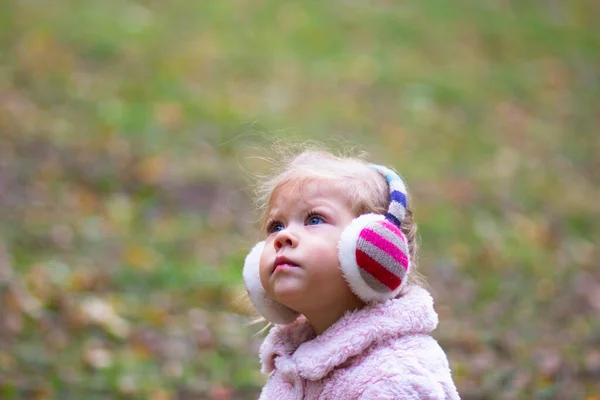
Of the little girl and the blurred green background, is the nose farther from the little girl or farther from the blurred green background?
the blurred green background

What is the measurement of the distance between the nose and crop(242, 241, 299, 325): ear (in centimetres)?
18

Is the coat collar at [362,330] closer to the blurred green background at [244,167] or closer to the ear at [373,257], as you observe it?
the ear at [373,257]

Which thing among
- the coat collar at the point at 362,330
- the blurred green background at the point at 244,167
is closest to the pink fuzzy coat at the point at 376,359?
the coat collar at the point at 362,330

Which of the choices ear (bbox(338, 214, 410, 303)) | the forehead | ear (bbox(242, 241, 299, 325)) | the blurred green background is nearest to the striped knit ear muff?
ear (bbox(338, 214, 410, 303))

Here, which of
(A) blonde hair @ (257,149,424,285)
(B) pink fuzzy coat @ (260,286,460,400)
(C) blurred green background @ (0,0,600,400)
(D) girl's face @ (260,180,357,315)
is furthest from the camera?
(C) blurred green background @ (0,0,600,400)

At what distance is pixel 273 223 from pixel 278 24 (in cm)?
804

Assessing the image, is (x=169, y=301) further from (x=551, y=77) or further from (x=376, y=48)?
(x=551, y=77)

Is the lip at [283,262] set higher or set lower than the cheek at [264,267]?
lower

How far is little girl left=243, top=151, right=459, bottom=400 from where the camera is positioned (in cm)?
216

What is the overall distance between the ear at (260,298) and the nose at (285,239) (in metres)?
0.18

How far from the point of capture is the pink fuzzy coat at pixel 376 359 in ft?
6.93

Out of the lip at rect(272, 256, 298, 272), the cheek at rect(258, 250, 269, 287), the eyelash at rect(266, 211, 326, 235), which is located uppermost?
the eyelash at rect(266, 211, 326, 235)

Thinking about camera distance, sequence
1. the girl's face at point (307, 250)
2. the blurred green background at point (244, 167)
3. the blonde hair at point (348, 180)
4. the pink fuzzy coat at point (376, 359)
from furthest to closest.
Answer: the blurred green background at point (244, 167), the blonde hair at point (348, 180), the girl's face at point (307, 250), the pink fuzzy coat at point (376, 359)

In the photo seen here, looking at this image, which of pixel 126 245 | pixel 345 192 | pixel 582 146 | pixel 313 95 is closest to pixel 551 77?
pixel 582 146
